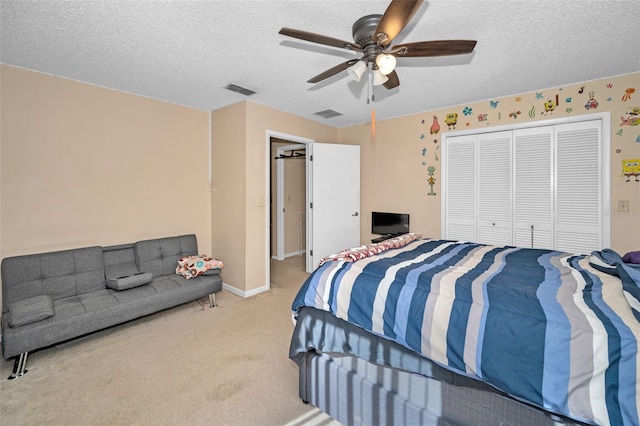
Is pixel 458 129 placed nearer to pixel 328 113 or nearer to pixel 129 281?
pixel 328 113

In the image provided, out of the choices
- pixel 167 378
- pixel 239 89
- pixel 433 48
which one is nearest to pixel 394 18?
pixel 433 48

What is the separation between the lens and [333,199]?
4.75m

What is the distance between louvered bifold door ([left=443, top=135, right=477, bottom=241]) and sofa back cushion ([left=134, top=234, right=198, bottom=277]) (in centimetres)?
344

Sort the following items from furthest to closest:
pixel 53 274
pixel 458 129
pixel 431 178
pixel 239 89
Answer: pixel 431 178 < pixel 458 129 < pixel 239 89 < pixel 53 274

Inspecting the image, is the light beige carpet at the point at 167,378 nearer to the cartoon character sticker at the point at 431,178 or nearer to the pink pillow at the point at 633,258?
the pink pillow at the point at 633,258

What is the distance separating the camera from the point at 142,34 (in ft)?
7.18

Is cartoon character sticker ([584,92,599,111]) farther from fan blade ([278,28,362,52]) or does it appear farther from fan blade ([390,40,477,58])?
fan blade ([278,28,362,52])

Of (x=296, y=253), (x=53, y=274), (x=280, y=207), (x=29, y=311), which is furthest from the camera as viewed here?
(x=296, y=253)

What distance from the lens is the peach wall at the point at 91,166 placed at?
2.73m

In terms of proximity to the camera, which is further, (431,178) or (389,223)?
(389,223)

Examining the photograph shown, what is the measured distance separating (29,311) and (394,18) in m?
3.22

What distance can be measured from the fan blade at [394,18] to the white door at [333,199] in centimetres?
293

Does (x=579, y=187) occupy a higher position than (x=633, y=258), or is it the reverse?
(x=579, y=187)

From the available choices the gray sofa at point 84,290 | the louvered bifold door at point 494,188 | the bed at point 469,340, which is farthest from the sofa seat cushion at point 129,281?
the louvered bifold door at point 494,188
